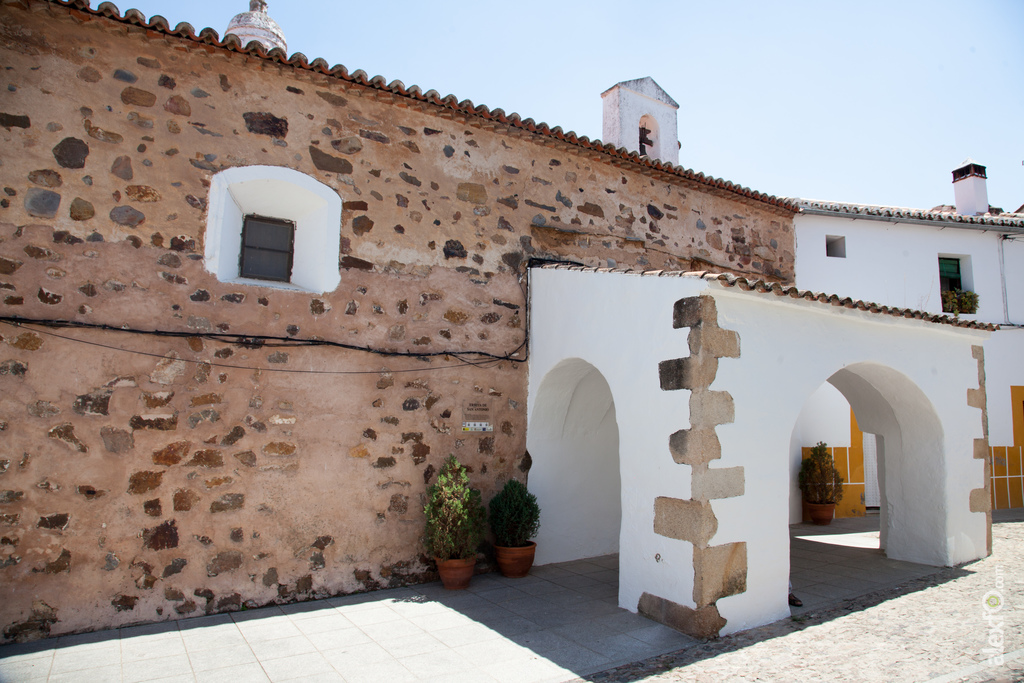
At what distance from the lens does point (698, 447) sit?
4555mm

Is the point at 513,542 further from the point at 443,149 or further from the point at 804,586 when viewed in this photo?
the point at 443,149

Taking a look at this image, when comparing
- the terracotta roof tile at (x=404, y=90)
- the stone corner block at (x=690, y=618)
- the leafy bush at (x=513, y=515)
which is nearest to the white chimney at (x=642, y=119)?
the terracotta roof tile at (x=404, y=90)

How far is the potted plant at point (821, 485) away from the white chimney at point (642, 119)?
5.59 metres

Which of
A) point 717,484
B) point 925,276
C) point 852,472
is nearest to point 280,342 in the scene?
point 717,484

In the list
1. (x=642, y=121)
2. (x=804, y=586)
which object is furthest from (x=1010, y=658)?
(x=642, y=121)

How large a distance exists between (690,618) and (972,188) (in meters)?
12.7

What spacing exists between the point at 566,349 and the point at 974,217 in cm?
999

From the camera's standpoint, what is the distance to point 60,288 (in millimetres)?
4559

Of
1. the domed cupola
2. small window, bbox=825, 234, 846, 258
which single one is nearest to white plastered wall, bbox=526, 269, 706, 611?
small window, bbox=825, 234, 846, 258

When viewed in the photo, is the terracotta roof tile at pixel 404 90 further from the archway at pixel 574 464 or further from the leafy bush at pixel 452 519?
the leafy bush at pixel 452 519

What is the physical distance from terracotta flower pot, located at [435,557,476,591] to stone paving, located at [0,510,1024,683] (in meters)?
0.14

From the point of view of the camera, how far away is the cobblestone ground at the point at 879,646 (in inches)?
149

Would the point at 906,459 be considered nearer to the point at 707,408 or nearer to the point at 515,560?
the point at 707,408

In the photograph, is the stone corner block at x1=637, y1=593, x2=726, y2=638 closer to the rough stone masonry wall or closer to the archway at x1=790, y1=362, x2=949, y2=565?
the rough stone masonry wall
